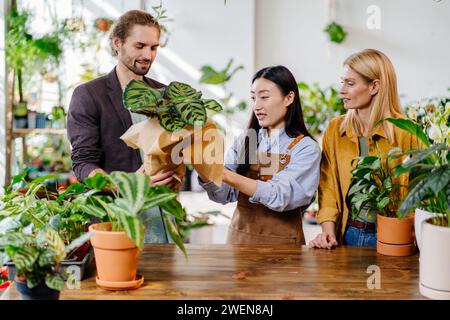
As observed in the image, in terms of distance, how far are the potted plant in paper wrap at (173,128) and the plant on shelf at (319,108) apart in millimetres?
3632

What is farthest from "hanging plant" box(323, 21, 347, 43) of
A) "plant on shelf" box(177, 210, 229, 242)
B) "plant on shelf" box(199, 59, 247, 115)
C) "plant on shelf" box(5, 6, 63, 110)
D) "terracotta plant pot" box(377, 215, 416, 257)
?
"terracotta plant pot" box(377, 215, 416, 257)

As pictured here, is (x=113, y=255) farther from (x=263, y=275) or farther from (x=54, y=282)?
(x=263, y=275)

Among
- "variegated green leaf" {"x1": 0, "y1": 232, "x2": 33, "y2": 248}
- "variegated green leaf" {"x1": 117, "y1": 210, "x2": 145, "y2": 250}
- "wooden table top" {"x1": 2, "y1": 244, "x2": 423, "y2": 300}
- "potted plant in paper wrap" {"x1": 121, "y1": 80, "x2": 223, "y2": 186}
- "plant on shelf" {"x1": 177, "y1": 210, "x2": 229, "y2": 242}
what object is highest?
"potted plant in paper wrap" {"x1": 121, "y1": 80, "x2": 223, "y2": 186}

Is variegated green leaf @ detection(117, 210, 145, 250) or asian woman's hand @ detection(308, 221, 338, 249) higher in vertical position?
variegated green leaf @ detection(117, 210, 145, 250)

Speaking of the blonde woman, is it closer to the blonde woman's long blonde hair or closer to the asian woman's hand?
the blonde woman's long blonde hair

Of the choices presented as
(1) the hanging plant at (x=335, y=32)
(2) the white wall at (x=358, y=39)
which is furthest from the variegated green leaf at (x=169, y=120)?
(1) the hanging plant at (x=335, y=32)

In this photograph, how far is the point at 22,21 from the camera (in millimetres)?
4902

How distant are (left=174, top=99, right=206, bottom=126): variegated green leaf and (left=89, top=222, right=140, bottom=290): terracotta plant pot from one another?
0.38 meters

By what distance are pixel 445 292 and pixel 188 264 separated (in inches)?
32.5

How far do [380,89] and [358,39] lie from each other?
362 cm

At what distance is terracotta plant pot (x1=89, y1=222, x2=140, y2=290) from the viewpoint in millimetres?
1626

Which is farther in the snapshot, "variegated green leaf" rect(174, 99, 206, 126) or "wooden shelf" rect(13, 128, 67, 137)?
"wooden shelf" rect(13, 128, 67, 137)

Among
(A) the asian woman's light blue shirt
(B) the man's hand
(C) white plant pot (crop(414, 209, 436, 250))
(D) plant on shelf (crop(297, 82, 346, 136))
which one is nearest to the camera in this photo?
(C) white plant pot (crop(414, 209, 436, 250))
